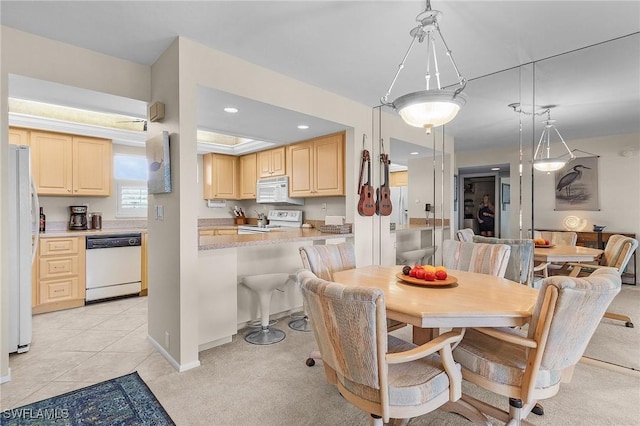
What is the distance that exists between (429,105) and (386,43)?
2.99 ft

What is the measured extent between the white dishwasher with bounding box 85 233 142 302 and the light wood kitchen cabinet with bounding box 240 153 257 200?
1.89m

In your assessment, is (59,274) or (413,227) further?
(413,227)

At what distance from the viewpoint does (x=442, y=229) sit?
3.70 metres

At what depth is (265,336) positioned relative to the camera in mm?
2885

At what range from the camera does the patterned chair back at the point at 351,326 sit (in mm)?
1156

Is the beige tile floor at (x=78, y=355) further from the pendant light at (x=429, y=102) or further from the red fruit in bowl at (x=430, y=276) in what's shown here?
the pendant light at (x=429, y=102)

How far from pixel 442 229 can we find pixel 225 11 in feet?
9.83

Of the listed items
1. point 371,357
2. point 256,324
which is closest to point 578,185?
point 371,357

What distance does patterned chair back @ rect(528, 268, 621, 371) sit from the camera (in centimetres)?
127

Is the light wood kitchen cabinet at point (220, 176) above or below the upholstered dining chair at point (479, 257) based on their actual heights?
above

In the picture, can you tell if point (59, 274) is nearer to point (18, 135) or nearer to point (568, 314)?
point (18, 135)

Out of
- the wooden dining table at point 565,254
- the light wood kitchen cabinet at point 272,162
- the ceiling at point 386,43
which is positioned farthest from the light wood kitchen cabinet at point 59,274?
the wooden dining table at point 565,254

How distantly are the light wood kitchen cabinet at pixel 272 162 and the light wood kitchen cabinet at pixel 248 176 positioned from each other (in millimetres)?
208

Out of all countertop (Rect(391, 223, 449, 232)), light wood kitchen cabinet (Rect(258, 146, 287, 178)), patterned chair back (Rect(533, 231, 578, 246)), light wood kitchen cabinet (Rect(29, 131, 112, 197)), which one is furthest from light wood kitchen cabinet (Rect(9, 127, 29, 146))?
patterned chair back (Rect(533, 231, 578, 246))
